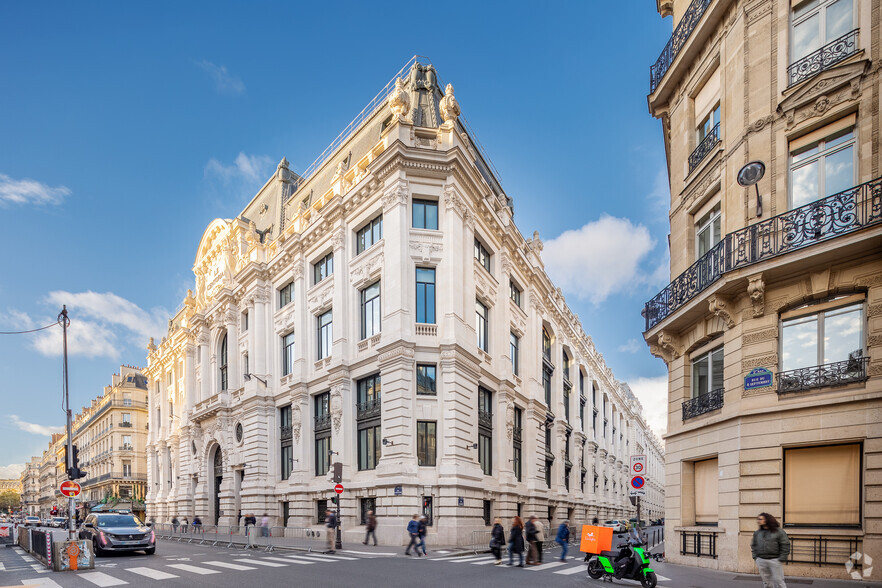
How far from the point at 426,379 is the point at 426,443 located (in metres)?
3.01

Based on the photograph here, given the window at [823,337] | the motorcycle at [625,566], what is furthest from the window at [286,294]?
the window at [823,337]

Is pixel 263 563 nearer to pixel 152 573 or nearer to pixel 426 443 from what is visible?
pixel 152 573

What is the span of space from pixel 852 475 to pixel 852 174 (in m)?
6.39

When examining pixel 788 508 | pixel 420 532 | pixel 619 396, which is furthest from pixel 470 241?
pixel 619 396

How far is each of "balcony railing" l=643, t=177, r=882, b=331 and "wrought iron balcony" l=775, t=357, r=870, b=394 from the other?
2.57 m

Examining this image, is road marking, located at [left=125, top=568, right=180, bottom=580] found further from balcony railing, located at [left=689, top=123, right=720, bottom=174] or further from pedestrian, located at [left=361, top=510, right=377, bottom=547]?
balcony railing, located at [left=689, top=123, right=720, bottom=174]

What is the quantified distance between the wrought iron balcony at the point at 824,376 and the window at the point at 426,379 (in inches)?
645

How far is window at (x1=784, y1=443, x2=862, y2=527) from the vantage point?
11070 mm

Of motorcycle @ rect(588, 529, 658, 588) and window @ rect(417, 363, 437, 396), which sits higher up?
window @ rect(417, 363, 437, 396)

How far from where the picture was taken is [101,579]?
527 inches

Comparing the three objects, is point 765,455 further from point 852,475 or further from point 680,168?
point 680,168

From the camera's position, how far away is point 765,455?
12172 mm

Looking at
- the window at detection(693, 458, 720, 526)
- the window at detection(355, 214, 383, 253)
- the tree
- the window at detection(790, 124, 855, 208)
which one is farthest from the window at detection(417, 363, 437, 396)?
the tree

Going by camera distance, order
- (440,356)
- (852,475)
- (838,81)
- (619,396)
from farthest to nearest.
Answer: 1. (619,396)
2. (440,356)
3. (838,81)
4. (852,475)
